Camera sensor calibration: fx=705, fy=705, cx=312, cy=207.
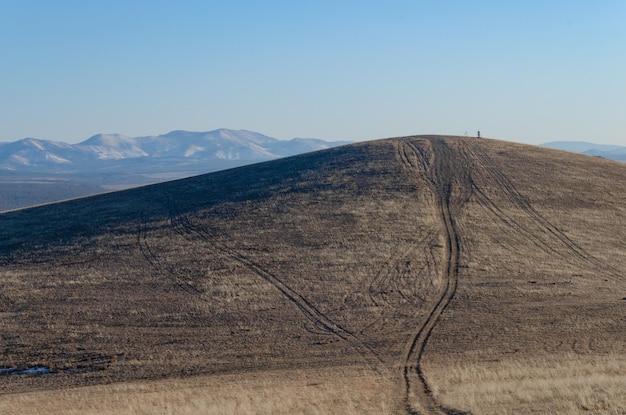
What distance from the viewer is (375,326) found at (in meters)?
30.7

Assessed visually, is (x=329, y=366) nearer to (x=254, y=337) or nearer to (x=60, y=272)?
(x=254, y=337)

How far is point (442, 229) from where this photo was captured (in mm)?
44500

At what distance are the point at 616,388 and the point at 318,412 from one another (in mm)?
7940

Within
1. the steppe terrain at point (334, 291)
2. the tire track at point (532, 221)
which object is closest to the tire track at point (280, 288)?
the steppe terrain at point (334, 291)

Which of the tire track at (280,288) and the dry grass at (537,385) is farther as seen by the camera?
the tire track at (280,288)

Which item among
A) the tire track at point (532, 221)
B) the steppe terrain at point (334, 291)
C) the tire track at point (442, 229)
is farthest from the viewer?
the tire track at point (532, 221)

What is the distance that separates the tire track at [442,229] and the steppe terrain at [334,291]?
146mm

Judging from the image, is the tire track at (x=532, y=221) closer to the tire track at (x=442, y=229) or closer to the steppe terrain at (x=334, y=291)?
the steppe terrain at (x=334, y=291)

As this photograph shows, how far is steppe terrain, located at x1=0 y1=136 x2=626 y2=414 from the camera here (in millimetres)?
22828

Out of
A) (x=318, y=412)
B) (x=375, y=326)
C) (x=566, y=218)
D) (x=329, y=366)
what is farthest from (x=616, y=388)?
(x=566, y=218)

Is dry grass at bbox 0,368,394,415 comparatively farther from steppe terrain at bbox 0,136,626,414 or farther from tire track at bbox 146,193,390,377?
tire track at bbox 146,193,390,377

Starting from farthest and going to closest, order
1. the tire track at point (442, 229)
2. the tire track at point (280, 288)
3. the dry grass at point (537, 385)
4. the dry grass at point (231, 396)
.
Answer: the tire track at point (280, 288), the tire track at point (442, 229), the dry grass at point (231, 396), the dry grass at point (537, 385)

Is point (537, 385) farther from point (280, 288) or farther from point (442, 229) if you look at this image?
point (442, 229)

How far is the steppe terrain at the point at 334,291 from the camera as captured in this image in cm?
2283
